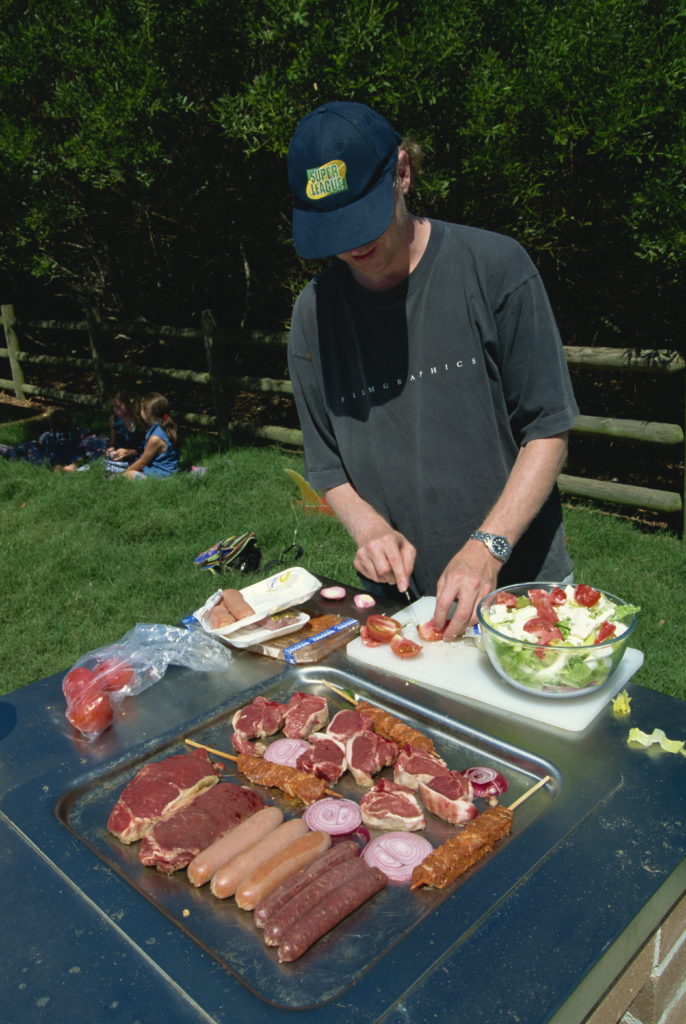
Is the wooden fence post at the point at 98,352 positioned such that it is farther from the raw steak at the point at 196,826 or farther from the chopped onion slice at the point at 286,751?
the raw steak at the point at 196,826

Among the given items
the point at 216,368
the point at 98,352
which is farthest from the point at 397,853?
the point at 98,352

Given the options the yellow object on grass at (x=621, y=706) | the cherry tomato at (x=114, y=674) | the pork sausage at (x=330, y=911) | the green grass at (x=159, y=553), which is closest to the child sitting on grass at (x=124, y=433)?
the green grass at (x=159, y=553)

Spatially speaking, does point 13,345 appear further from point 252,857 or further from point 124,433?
point 252,857

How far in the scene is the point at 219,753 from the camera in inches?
78.6

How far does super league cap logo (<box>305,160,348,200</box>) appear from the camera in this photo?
2.16m

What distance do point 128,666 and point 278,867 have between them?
885 mm

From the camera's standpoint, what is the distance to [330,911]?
4.81ft

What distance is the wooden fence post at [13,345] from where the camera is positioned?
44.5 feet

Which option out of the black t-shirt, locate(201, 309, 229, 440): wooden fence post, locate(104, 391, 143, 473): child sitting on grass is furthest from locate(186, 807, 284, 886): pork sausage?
locate(201, 309, 229, 440): wooden fence post

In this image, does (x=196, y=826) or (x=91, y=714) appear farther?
(x=91, y=714)

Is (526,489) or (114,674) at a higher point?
(526,489)

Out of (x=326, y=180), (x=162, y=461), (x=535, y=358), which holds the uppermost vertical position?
(x=326, y=180)

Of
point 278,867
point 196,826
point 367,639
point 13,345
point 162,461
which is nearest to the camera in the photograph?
point 278,867

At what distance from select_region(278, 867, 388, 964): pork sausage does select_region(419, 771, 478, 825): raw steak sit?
0.22 meters
